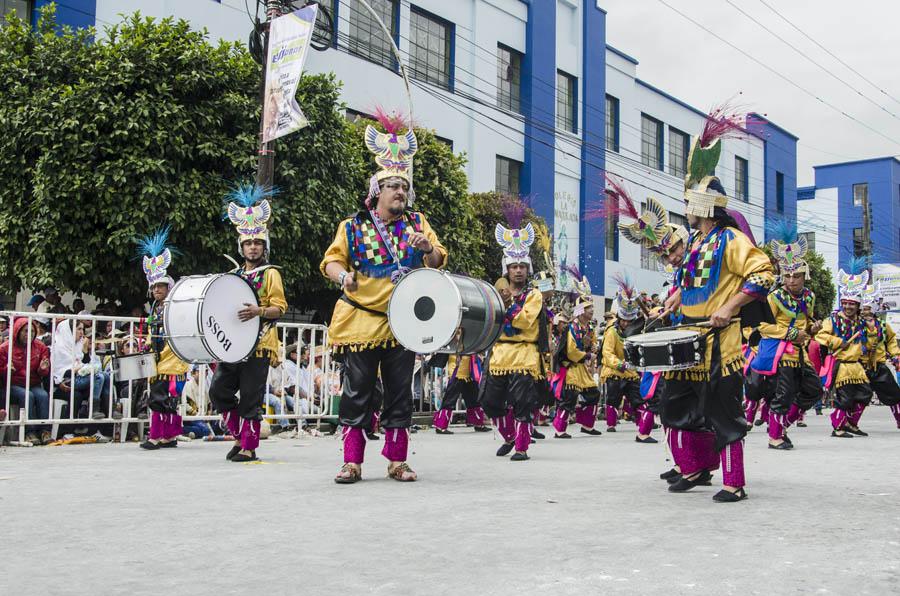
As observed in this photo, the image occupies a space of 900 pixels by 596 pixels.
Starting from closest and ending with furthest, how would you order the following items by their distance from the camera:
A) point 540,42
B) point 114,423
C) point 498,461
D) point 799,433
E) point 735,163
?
point 498,461
point 114,423
point 799,433
point 540,42
point 735,163

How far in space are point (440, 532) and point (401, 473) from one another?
2.28m

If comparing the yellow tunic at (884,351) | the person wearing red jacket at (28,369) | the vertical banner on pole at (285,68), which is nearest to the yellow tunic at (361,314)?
the person wearing red jacket at (28,369)

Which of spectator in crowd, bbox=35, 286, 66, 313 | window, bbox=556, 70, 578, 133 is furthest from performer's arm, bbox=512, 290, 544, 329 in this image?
window, bbox=556, 70, 578, 133

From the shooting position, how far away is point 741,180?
4597 centimetres

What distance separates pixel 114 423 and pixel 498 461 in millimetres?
5016

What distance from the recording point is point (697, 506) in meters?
5.84

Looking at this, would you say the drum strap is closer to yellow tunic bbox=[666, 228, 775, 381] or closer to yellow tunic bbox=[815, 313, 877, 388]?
yellow tunic bbox=[666, 228, 775, 381]

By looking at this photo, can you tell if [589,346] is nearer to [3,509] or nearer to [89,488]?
[89,488]

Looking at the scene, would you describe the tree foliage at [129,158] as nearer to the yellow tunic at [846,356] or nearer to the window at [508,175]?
the yellow tunic at [846,356]

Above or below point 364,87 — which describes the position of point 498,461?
below

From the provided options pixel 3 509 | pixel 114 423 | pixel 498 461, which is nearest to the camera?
pixel 3 509

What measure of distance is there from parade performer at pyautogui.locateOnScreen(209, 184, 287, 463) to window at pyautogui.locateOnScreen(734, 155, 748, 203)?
3928 cm

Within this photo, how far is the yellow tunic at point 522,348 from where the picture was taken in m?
9.82

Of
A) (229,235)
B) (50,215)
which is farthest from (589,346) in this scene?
(50,215)
